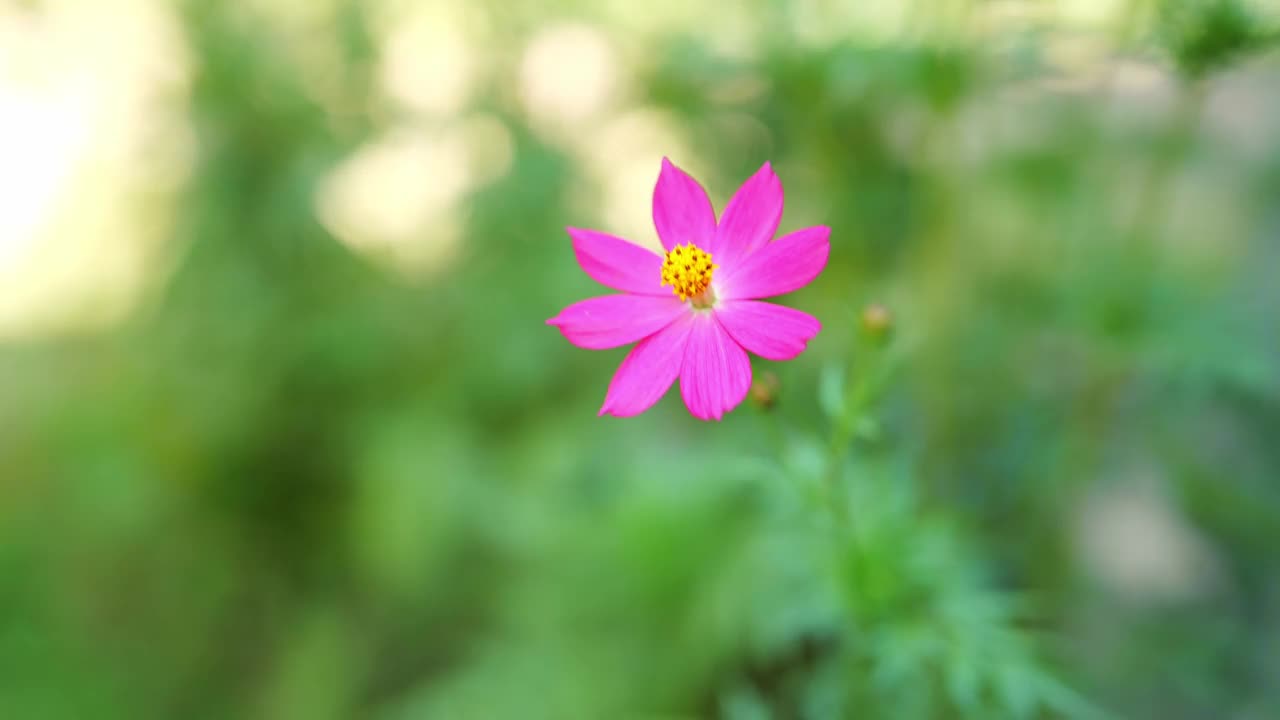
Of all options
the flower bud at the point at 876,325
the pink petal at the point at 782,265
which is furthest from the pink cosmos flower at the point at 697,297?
the flower bud at the point at 876,325

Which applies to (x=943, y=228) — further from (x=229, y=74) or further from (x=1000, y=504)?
(x=229, y=74)

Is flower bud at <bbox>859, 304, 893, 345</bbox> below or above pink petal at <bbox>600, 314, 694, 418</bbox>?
above

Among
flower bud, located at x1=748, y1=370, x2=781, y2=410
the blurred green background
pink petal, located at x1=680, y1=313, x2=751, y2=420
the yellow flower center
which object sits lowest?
pink petal, located at x1=680, y1=313, x2=751, y2=420

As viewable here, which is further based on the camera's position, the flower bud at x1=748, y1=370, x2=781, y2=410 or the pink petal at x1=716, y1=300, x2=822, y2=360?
the flower bud at x1=748, y1=370, x2=781, y2=410

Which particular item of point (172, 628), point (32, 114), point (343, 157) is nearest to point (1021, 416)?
point (343, 157)

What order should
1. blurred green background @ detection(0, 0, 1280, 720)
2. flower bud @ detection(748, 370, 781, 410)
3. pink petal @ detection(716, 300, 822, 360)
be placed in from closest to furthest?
pink petal @ detection(716, 300, 822, 360)
flower bud @ detection(748, 370, 781, 410)
blurred green background @ detection(0, 0, 1280, 720)

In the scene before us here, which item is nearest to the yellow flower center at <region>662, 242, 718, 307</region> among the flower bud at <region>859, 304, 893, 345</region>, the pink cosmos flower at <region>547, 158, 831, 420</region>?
the pink cosmos flower at <region>547, 158, 831, 420</region>

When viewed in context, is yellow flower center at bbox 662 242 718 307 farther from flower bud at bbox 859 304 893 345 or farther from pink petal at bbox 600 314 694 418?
flower bud at bbox 859 304 893 345

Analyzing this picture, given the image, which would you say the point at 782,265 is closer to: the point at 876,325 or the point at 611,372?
the point at 876,325

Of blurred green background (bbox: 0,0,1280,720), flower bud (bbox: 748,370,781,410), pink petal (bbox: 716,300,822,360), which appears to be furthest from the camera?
blurred green background (bbox: 0,0,1280,720)

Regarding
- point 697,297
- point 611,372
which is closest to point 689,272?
point 697,297
